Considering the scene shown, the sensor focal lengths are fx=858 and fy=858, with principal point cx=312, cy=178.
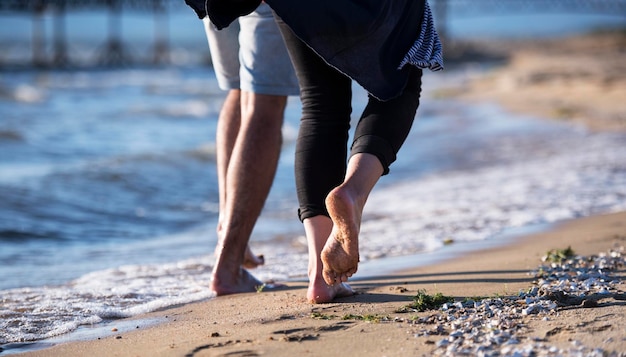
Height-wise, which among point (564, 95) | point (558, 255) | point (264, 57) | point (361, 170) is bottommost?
point (558, 255)

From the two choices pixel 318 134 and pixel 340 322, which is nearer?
pixel 340 322

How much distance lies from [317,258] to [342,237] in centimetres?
26

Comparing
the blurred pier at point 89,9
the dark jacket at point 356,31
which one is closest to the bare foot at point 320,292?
the dark jacket at point 356,31

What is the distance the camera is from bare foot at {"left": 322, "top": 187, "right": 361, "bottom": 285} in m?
1.95

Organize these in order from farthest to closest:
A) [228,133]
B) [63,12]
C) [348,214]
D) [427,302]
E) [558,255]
A: [63,12]
[228,133]
[558,255]
[427,302]
[348,214]

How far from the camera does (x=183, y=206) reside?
525 centimetres

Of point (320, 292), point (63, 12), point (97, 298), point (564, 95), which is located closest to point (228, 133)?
point (97, 298)

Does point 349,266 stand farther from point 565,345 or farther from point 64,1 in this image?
point 64,1

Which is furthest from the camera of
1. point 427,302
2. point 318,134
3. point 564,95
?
point 564,95

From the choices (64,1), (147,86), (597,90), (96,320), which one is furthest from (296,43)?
(64,1)

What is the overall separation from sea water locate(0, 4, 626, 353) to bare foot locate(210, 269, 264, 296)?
1.8 inches

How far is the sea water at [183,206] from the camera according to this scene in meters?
2.86

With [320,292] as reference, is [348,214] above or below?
above

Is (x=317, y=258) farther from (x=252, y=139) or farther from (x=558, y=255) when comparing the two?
(x=558, y=255)
